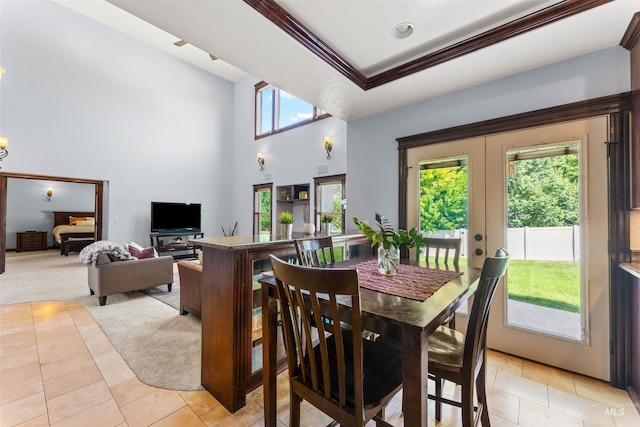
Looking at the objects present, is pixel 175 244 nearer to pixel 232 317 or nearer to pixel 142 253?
pixel 142 253

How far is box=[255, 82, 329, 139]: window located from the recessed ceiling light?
3789 millimetres

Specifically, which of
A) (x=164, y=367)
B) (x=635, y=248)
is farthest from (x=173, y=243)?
(x=635, y=248)

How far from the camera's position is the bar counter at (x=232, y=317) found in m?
1.69

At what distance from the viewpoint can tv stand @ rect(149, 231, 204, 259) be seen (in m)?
6.73

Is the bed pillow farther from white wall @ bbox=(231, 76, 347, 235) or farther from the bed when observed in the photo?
the bed

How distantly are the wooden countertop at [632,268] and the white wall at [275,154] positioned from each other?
13.9ft

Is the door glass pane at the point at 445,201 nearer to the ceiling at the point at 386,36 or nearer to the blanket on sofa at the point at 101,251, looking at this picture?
the ceiling at the point at 386,36

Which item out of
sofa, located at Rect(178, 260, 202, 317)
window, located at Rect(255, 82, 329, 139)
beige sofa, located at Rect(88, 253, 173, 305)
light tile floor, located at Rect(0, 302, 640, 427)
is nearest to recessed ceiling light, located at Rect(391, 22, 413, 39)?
light tile floor, located at Rect(0, 302, 640, 427)

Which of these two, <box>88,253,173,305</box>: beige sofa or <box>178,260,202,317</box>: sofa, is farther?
<box>88,253,173,305</box>: beige sofa

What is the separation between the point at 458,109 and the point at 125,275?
4.84 meters

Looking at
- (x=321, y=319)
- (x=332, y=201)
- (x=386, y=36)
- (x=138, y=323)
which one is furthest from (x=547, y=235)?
(x=138, y=323)

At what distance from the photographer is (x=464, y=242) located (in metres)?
2.68

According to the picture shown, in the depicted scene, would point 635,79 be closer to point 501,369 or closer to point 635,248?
point 635,248

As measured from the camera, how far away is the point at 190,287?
3.12 m
